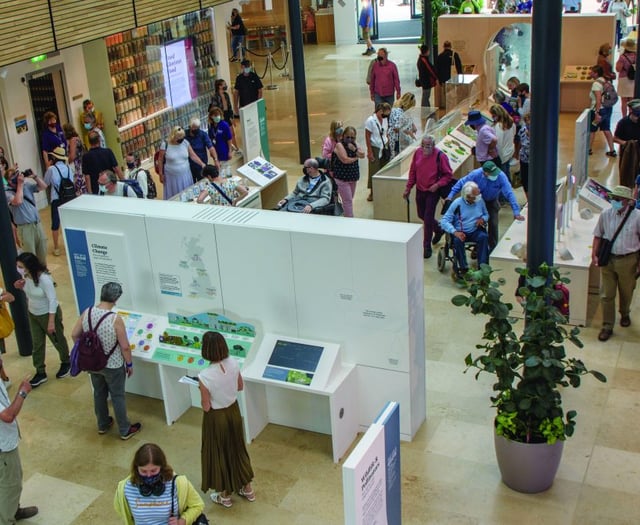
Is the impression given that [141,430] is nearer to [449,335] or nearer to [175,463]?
[175,463]

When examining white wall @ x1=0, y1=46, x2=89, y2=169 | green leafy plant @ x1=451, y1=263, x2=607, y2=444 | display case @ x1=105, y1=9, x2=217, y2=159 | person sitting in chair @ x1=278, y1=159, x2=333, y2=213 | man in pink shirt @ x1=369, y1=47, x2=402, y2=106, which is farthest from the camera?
man in pink shirt @ x1=369, y1=47, x2=402, y2=106

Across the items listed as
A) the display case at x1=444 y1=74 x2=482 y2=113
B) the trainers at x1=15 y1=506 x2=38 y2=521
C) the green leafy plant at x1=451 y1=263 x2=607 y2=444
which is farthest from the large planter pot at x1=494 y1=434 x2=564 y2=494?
the display case at x1=444 y1=74 x2=482 y2=113

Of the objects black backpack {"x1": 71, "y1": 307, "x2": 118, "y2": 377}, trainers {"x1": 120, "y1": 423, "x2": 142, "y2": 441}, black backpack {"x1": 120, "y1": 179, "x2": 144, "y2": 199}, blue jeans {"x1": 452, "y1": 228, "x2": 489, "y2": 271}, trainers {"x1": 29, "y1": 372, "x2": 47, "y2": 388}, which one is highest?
black backpack {"x1": 120, "y1": 179, "x2": 144, "y2": 199}

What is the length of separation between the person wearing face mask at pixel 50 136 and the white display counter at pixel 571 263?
6952mm

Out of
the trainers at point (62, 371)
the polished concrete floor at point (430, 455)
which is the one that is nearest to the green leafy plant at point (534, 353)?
the polished concrete floor at point (430, 455)

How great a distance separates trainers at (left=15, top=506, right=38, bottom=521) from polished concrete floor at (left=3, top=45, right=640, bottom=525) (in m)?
0.08

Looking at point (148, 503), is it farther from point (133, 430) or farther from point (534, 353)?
point (133, 430)

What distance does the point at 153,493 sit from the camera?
5332mm

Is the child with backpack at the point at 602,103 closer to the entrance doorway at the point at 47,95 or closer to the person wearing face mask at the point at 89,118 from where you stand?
the person wearing face mask at the point at 89,118

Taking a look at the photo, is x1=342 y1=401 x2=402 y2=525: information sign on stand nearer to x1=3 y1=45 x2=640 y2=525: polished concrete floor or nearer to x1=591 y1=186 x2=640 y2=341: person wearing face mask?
x1=3 y1=45 x2=640 y2=525: polished concrete floor

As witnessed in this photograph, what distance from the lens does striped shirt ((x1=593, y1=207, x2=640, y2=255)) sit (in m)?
8.91

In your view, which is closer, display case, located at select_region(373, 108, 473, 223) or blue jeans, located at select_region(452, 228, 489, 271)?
blue jeans, located at select_region(452, 228, 489, 271)

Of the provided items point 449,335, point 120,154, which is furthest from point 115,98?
point 449,335

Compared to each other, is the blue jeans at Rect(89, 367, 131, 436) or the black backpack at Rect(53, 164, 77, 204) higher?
the black backpack at Rect(53, 164, 77, 204)
